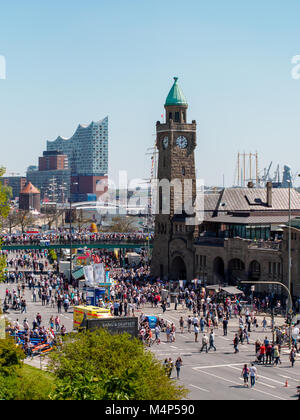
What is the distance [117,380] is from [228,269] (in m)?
53.5

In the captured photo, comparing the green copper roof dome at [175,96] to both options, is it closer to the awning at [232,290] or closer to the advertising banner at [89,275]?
the advertising banner at [89,275]

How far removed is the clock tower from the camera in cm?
8844

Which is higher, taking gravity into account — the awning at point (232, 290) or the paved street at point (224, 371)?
Result: the awning at point (232, 290)

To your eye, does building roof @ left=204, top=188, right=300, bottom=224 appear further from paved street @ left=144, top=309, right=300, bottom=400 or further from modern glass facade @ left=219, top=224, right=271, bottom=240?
paved street @ left=144, top=309, right=300, bottom=400

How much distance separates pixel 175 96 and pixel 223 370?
5426 cm

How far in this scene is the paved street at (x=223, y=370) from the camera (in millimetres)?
35750

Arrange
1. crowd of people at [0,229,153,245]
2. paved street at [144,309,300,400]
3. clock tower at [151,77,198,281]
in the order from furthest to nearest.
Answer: crowd of people at [0,229,153,245] < clock tower at [151,77,198,281] < paved street at [144,309,300,400]

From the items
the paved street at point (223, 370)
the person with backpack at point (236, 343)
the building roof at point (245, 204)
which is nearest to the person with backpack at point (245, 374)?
the paved street at point (223, 370)

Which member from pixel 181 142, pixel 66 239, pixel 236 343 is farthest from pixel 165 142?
pixel 236 343

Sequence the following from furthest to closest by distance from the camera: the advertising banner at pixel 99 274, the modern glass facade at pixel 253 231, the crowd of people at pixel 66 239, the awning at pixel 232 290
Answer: the crowd of people at pixel 66 239, the modern glass facade at pixel 253 231, the advertising banner at pixel 99 274, the awning at pixel 232 290

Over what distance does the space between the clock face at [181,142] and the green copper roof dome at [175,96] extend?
4.22m

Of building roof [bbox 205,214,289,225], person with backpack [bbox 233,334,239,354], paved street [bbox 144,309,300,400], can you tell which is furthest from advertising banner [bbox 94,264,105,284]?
person with backpack [bbox 233,334,239,354]
